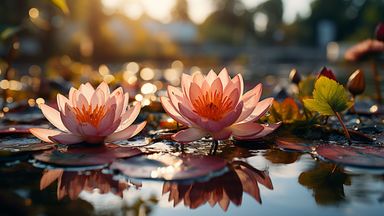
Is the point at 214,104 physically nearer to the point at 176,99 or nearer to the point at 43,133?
the point at 176,99

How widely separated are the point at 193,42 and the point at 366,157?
29509 millimetres

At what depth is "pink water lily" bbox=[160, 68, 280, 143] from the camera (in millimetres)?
1211

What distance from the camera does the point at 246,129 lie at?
1.26 metres

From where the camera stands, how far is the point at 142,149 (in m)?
1.29

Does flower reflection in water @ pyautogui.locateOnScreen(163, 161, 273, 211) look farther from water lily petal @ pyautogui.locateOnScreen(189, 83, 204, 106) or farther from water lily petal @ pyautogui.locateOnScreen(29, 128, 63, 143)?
water lily petal @ pyautogui.locateOnScreen(29, 128, 63, 143)

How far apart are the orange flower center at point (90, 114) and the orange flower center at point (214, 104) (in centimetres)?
27

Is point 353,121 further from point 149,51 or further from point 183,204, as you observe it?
point 149,51

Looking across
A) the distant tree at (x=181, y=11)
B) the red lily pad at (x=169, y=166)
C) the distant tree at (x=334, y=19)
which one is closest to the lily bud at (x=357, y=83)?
the red lily pad at (x=169, y=166)

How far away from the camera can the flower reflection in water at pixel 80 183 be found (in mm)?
944

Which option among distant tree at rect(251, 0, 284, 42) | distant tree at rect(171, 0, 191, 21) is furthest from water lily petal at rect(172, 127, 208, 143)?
distant tree at rect(171, 0, 191, 21)

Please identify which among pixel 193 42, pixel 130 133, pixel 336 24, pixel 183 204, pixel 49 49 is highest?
pixel 336 24

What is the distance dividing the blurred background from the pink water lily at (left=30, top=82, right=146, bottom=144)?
44cm

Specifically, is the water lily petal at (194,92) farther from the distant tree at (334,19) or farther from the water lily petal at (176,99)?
the distant tree at (334,19)

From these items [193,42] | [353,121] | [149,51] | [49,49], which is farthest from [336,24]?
[353,121]
